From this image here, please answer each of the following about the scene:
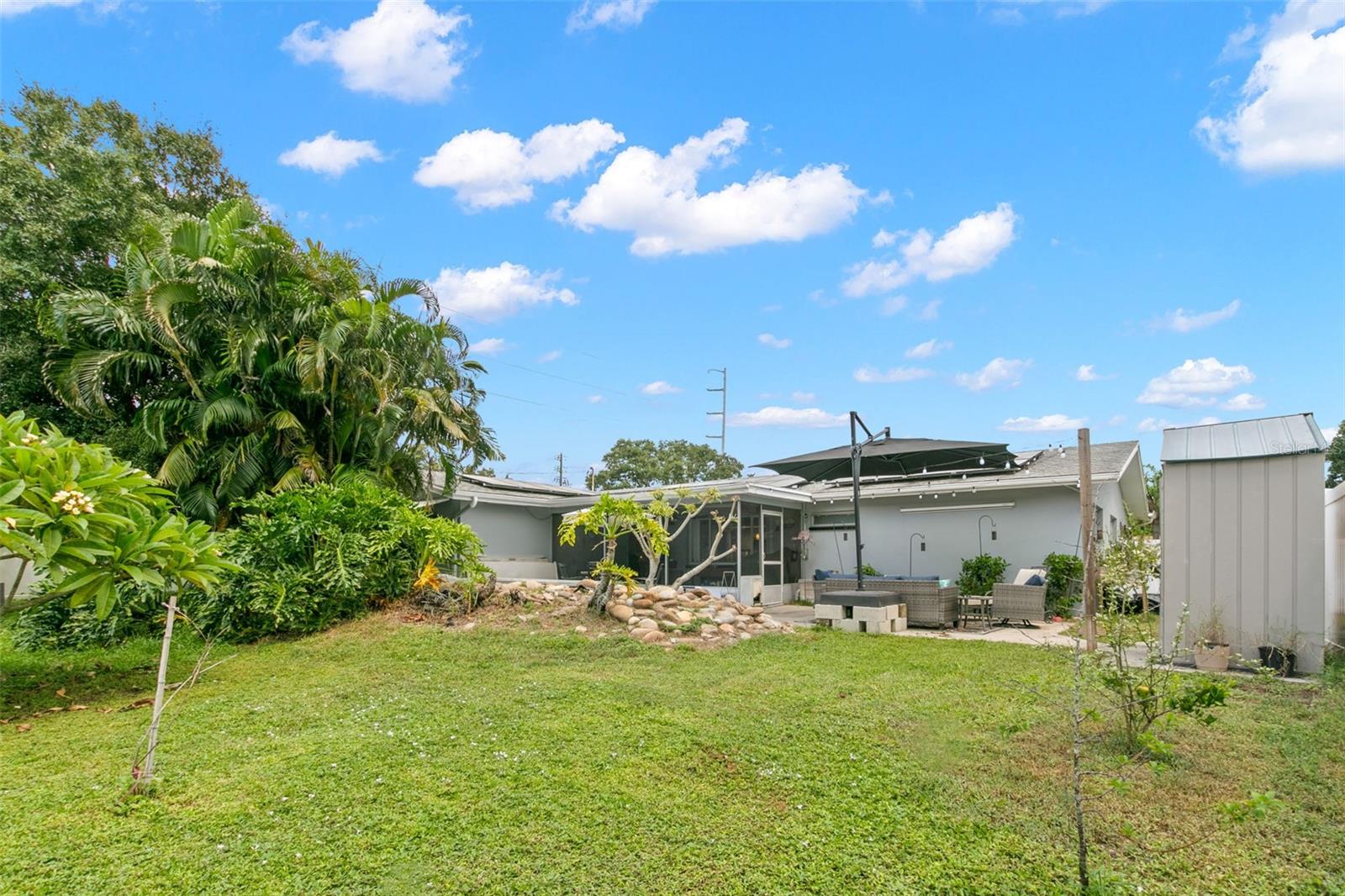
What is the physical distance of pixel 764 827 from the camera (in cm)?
327

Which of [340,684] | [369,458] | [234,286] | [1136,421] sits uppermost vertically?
[234,286]

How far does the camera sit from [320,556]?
885 cm

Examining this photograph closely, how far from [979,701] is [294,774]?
190 inches

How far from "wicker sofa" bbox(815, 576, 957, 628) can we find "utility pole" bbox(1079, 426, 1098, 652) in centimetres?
239

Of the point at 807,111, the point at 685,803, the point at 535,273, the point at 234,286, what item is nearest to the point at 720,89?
the point at 807,111

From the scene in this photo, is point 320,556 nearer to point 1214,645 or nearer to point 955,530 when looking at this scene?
point 1214,645

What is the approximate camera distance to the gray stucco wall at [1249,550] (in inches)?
260

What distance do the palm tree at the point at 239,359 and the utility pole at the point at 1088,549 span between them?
30.0ft

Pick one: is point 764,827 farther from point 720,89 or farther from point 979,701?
point 720,89

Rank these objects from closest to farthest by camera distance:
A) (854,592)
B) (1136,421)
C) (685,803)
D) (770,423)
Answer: (685,803) → (854,592) → (1136,421) → (770,423)

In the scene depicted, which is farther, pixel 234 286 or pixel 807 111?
pixel 807 111

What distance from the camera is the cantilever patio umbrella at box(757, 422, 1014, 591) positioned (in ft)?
33.8

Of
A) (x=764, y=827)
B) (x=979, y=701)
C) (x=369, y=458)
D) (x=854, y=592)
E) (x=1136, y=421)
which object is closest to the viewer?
(x=764, y=827)

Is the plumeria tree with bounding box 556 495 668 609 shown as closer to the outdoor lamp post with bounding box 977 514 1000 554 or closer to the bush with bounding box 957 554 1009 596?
the bush with bounding box 957 554 1009 596
